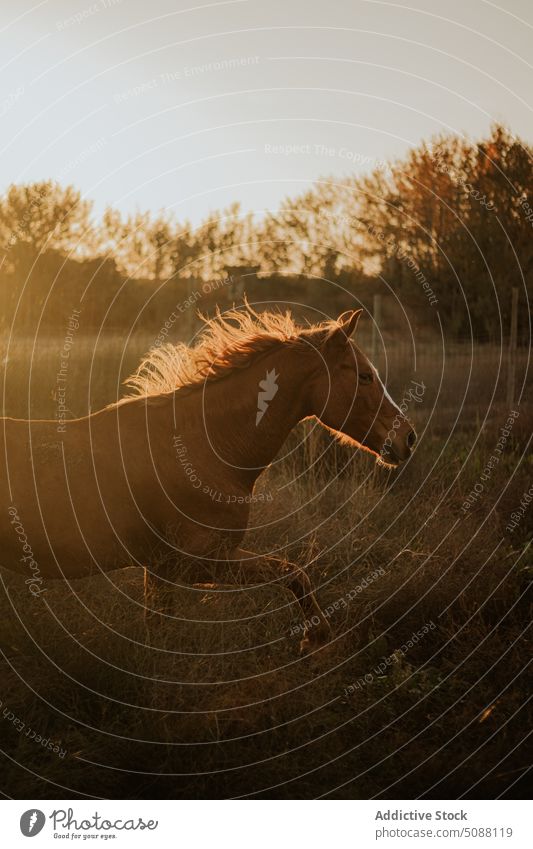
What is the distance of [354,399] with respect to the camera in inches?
218

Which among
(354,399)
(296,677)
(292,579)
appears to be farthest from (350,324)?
(296,677)

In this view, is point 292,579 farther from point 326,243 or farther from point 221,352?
point 326,243

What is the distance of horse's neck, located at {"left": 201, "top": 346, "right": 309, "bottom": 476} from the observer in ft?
18.0

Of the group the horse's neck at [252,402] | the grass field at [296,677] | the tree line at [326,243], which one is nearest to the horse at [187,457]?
the horse's neck at [252,402]

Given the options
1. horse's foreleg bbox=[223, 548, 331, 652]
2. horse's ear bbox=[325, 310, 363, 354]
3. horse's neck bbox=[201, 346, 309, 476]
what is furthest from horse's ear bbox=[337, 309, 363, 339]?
horse's foreleg bbox=[223, 548, 331, 652]

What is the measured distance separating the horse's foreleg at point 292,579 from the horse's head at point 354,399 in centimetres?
100

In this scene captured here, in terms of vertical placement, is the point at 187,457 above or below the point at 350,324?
below

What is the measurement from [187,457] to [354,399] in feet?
3.78

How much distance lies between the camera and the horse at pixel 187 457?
520 cm

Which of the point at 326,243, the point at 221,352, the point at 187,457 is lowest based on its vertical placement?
the point at 187,457

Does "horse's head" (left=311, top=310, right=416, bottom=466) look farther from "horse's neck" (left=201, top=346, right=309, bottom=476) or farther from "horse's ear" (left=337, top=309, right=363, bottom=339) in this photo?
"horse's neck" (left=201, top=346, right=309, bottom=476)

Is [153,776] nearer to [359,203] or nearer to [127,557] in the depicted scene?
[127,557]

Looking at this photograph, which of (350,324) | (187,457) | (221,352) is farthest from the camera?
(221,352)

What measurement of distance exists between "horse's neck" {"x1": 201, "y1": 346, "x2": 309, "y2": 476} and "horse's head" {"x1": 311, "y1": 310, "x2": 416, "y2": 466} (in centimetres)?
15
